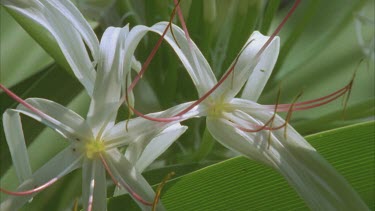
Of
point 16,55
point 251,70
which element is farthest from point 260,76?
point 16,55

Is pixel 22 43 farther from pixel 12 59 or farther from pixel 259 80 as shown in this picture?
pixel 259 80

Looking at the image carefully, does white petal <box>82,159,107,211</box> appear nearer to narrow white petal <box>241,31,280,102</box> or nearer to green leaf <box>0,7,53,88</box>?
narrow white petal <box>241,31,280,102</box>

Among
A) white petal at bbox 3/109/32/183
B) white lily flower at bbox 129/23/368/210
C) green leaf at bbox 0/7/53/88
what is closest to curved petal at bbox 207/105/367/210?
white lily flower at bbox 129/23/368/210

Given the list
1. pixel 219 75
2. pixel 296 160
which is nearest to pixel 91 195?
pixel 296 160

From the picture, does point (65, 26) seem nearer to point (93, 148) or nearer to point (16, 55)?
point (93, 148)

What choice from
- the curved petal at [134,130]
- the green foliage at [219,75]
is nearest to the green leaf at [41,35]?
the green foliage at [219,75]

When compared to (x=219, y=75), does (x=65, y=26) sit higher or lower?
higher

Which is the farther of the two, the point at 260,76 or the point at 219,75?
the point at 219,75

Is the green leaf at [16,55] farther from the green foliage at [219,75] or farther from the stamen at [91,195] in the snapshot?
the stamen at [91,195]
